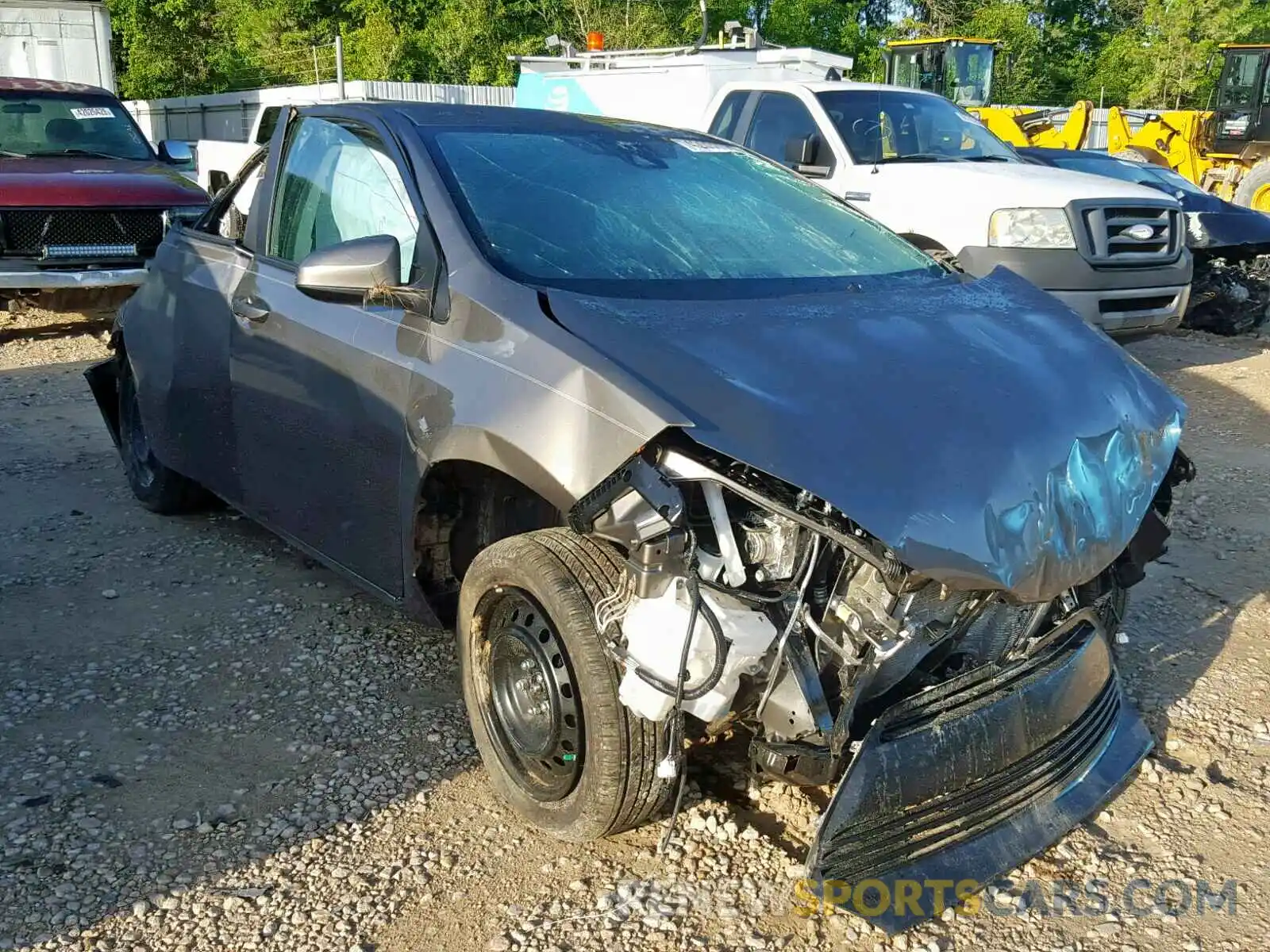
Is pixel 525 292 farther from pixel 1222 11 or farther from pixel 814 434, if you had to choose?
pixel 1222 11

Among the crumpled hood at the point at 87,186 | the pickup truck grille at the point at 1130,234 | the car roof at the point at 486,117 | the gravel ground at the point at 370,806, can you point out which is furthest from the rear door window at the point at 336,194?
the pickup truck grille at the point at 1130,234

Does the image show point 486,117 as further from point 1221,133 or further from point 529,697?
point 1221,133

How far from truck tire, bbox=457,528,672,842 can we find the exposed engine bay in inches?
3.0

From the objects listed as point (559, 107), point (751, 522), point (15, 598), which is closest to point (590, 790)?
point (751, 522)

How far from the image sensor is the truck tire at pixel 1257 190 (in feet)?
50.5

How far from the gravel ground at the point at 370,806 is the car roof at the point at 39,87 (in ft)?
21.7

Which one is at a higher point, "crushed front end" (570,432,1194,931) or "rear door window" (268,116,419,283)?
"rear door window" (268,116,419,283)

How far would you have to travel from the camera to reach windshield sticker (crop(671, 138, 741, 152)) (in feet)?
13.5

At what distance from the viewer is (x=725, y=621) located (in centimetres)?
245

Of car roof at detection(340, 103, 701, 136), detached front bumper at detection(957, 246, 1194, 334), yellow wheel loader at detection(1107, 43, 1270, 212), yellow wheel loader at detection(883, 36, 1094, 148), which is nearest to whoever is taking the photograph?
car roof at detection(340, 103, 701, 136)

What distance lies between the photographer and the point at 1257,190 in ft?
50.7

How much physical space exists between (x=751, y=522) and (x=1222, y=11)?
41.1 metres

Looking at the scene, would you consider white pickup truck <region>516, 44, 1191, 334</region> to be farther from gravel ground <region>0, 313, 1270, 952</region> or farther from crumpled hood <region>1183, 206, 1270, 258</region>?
gravel ground <region>0, 313, 1270, 952</region>

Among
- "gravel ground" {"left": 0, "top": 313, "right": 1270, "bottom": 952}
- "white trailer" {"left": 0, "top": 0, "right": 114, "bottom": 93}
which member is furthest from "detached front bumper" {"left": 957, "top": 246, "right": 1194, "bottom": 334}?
"white trailer" {"left": 0, "top": 0, "right": 114, "bottom": 93}
